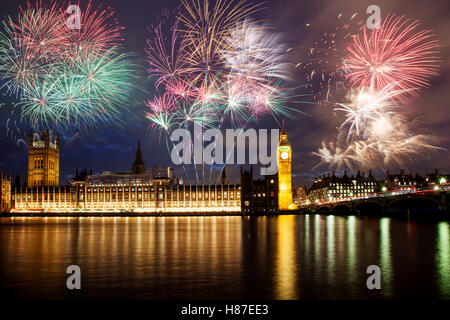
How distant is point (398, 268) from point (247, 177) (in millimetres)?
128522

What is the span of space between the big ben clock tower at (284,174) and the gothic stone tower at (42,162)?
105 meters

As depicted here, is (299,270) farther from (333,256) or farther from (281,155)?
(281,155)

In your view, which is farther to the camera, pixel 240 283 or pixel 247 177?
pixel 247 177

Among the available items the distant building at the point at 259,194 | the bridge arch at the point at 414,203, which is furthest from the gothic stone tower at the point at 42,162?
the bridge arch at the point at 414,203

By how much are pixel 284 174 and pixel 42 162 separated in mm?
110144

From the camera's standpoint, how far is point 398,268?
880 inches

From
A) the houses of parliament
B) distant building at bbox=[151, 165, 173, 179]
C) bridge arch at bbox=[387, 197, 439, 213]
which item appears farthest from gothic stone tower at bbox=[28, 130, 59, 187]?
bridge arch at bbox=[387, 197, 439, 213]

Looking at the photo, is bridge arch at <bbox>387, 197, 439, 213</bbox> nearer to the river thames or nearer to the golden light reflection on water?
the golden light reflection on water

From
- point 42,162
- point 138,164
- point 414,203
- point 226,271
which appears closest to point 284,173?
point 414,203

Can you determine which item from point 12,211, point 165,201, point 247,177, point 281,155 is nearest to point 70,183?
point 12,211

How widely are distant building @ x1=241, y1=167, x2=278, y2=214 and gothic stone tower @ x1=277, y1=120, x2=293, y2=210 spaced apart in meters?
1.89

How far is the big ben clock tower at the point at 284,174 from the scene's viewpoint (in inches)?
5635
